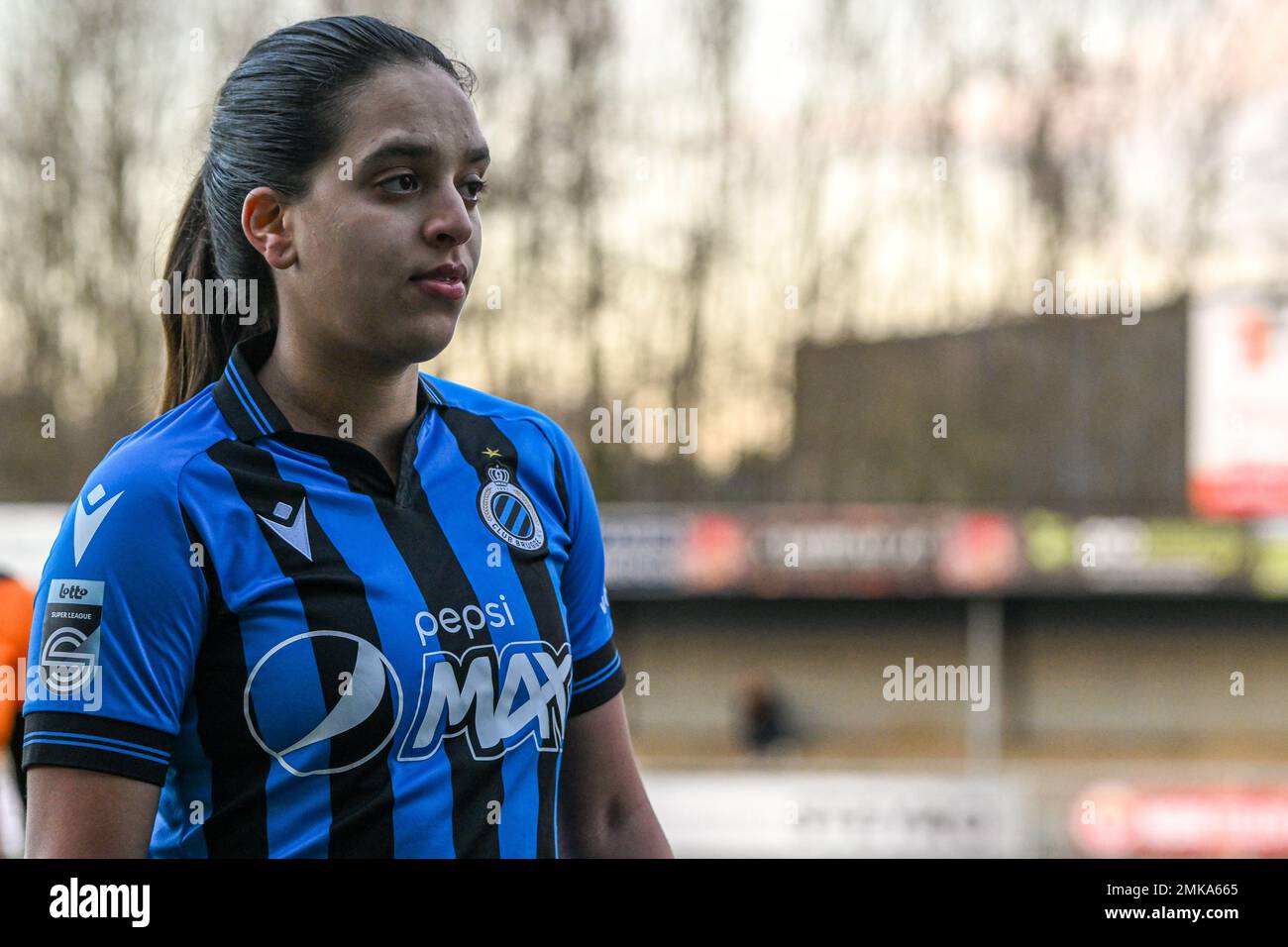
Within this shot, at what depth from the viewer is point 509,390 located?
52.4 ft

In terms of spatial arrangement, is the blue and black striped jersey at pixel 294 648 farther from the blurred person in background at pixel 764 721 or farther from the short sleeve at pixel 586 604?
the blurred person in background at pixel 764 721

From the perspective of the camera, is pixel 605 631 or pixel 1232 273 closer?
pixel 605 631

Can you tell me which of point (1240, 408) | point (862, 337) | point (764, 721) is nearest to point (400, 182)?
point (764, 721)

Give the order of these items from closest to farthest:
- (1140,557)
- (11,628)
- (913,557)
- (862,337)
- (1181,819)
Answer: (11,628) < (1181,819) < (913,557) < (1140,557) < (862,337)

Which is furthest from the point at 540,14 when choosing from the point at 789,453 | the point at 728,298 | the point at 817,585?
the point at 817,585

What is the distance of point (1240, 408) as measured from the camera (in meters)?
15.2

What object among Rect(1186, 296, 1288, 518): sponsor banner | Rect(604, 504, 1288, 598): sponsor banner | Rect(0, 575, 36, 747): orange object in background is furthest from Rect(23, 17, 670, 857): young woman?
Rect(1186, 296, 1288, 518): sponsor banner

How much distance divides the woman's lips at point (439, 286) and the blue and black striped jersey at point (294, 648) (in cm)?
17

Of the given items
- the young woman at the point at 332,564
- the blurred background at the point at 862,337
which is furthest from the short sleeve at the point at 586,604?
the blurred background at the point at 862,337

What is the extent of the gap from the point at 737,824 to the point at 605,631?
9866 millimetres

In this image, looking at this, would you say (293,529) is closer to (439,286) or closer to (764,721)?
(439,286)

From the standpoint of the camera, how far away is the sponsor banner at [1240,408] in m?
14.9

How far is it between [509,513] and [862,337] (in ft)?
51.9

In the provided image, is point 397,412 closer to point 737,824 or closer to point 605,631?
point 605,631
